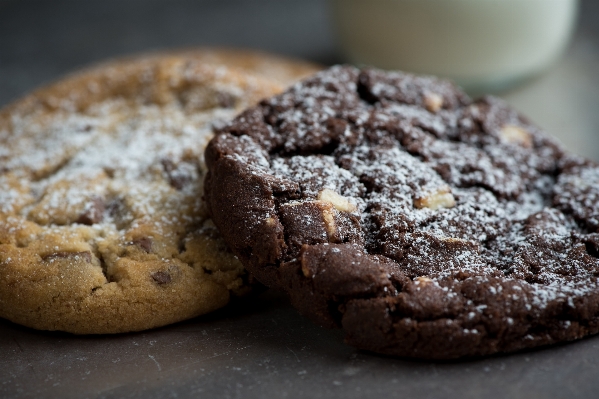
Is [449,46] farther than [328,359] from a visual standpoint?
Yes

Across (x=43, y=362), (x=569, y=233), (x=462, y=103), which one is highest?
(x=462, y=103)

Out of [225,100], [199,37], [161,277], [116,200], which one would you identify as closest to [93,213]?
[116,200]

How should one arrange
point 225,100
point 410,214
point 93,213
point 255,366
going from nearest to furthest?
point 255,366 < point 410,214 < point 93,213 < point 225,100

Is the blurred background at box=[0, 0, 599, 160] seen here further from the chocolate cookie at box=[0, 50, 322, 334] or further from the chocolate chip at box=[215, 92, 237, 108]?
the chocolate chip at box=[215, 92, 237, 108]

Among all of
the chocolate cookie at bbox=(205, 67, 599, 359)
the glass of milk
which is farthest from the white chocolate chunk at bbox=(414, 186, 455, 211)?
the glass of milk

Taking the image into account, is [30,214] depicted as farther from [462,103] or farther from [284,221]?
[462,103]

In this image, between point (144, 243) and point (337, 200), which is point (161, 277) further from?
point (337, 200)

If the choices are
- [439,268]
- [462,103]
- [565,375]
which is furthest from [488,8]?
[565,375]
